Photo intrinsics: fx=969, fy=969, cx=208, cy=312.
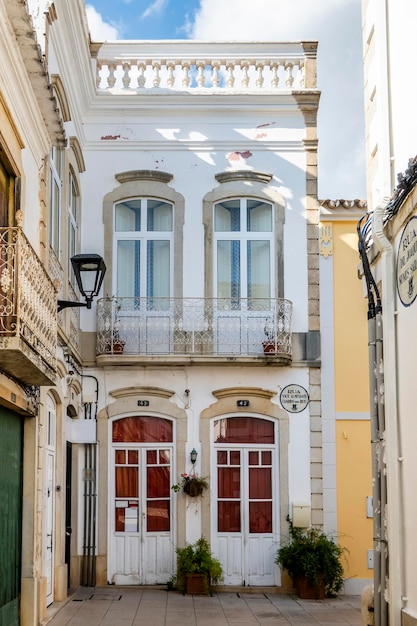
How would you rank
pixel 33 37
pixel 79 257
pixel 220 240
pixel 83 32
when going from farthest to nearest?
pixel 220 240 → pixel 83 32 → pixel 79 257 → pixel 33 37

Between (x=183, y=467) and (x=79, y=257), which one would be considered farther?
(x=183, y=467)

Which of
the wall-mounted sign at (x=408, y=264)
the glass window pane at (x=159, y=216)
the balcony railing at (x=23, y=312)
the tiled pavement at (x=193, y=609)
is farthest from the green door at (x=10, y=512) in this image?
the glass window pane at (x=159, y=216)

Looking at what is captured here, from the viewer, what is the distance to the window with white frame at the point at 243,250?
15.2 metres

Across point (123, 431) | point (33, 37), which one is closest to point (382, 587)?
point (33, 37)

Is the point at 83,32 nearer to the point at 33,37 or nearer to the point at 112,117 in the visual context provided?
the point at 112,117

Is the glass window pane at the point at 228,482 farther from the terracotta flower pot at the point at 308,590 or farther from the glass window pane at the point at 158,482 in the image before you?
the terracotta flower pot at the point at 308,590

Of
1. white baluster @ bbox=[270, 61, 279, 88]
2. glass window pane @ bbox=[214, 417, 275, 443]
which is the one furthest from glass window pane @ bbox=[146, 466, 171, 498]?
white baluster @ bbox=[270, 61, 279, 88]

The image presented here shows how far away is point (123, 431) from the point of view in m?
14.9

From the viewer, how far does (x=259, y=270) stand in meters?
15.2

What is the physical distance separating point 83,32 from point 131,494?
6.89 m

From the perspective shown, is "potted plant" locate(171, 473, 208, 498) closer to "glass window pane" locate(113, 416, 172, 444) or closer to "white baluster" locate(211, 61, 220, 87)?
"glass window pane" locate(113, 416, 172, 444)

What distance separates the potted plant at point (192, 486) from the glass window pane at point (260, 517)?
82 centimetres

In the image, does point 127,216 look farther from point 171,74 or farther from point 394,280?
point 394,280

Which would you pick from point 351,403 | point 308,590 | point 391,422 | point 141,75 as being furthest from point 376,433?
point 141,75
